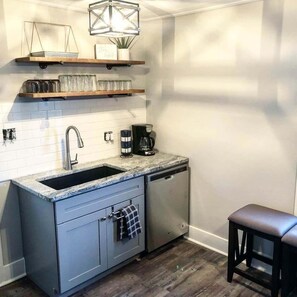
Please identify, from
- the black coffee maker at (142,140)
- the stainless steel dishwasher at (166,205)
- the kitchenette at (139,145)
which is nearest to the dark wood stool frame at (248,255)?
the kitchenette at (139,145)

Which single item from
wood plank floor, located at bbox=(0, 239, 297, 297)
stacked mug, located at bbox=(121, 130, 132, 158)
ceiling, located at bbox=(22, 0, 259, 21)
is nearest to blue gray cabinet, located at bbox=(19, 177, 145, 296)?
wood plank floor, located at bbox=(0, 239, 297, 297)

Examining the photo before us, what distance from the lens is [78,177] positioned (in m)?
2.98

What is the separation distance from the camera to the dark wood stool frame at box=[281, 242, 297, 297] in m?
2.25

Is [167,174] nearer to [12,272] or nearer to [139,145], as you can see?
[139,145]

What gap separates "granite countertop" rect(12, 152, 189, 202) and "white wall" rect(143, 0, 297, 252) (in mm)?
318

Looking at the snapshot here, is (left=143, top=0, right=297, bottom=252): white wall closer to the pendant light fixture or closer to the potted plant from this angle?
the potted plant

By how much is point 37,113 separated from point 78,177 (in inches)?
26.5

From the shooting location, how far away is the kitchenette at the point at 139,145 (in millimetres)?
2520

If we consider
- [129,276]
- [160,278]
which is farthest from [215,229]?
[129,276]

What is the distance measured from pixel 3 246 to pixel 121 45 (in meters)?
2.10

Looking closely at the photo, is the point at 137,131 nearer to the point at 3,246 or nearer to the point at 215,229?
the point at 215,229

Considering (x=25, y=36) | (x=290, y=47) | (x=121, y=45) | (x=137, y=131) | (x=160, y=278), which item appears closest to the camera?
(x=290, y=47)

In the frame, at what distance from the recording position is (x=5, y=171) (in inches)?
103

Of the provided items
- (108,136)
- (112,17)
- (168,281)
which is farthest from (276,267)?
(112,17)
